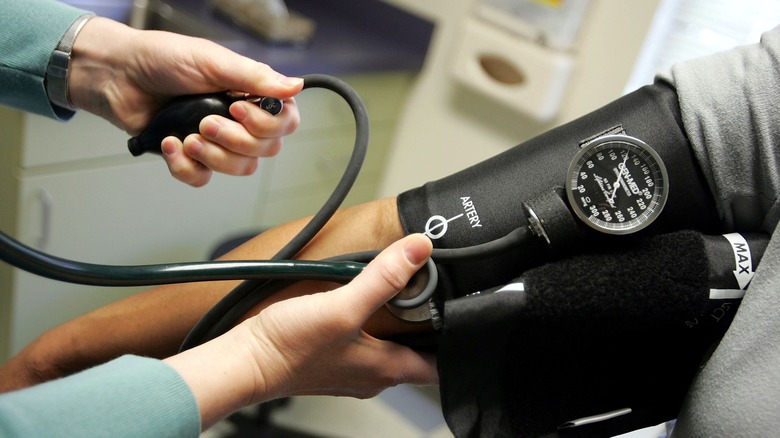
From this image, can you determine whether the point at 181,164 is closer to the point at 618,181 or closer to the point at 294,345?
the point at 294,345

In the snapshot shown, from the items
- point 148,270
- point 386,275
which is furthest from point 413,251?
point 148,270

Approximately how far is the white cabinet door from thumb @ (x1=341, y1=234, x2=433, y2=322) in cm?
Answer: 114

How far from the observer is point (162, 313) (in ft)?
2.71

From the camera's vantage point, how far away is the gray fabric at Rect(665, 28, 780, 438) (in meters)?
0.64

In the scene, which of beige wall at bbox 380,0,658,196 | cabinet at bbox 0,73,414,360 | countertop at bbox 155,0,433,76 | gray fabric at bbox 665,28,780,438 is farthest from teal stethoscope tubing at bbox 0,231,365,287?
beige wall at bbox 380,0,658,196

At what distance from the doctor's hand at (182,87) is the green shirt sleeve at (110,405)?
1.01 ft

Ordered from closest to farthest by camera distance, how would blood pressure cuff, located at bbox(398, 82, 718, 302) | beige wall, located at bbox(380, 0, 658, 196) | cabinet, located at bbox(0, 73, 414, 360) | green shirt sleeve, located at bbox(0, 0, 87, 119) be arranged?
1. blood pressure cuff, located at bbox(398, 82, 718, 302)
2. green shirt sleeve, located at bbox(0, 0, 87, 119)
3. cabinet, located at bbox(0, 73, 414, 360)
4. beige wall, located at bbox(380, 0, 658, 196)

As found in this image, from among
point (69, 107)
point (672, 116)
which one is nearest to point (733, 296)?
point (672, 116)

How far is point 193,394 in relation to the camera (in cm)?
60

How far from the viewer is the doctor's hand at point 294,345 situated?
0.62m

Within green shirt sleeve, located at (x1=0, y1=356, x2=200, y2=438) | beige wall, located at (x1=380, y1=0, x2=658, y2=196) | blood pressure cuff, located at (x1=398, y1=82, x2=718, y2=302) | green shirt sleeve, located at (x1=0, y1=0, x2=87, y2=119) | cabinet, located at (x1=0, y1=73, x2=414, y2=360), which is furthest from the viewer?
beige wall, located at (x1=380, y1=0, x2=658, y2=196)

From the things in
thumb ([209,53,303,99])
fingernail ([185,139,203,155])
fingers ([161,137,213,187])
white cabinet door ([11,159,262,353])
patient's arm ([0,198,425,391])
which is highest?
thumb ([209,53,303,99])

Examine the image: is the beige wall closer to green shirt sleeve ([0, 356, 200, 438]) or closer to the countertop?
the countertop

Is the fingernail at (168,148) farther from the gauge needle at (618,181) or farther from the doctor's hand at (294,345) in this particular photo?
the gauge needle at (618,181)
